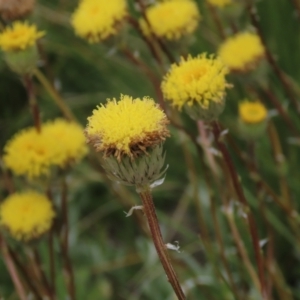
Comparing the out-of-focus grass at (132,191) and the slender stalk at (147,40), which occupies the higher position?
the slender stalk at (147,40)

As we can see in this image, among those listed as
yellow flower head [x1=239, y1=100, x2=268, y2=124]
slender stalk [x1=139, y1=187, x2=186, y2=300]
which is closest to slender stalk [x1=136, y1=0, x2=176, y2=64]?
yellow flower head [x1=239, y1=100, x2=268, y2=124]

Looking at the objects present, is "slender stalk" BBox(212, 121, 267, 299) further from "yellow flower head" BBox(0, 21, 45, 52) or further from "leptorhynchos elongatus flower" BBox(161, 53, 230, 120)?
"yellow flower head" BBox(0, 21, 45, 52)

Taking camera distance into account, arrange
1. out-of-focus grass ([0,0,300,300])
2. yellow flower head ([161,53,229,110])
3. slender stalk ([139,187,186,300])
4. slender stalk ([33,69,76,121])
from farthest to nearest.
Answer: out-of-focus grass ([0,0,300,300]) < slender stalk ([33,69,76,121]) < yellow flower head ([161,53,229,110]) < slender stalk ([139,187,186,300])

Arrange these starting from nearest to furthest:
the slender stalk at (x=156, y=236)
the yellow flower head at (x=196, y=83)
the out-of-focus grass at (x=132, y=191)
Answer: the slender stalk at (x=156, y=236), the yellow flower head at (x=196, y=83), the out-of-focus grass at (x=132, y=191)

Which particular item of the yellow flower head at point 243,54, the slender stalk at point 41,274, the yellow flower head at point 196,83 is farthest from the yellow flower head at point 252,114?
Answer: the slender stalk at point 41,274

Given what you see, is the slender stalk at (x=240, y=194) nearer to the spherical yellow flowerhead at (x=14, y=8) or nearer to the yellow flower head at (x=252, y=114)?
the yellow flower head at (x=252, y=114)

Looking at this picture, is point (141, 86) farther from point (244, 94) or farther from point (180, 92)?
point (180, 92)
